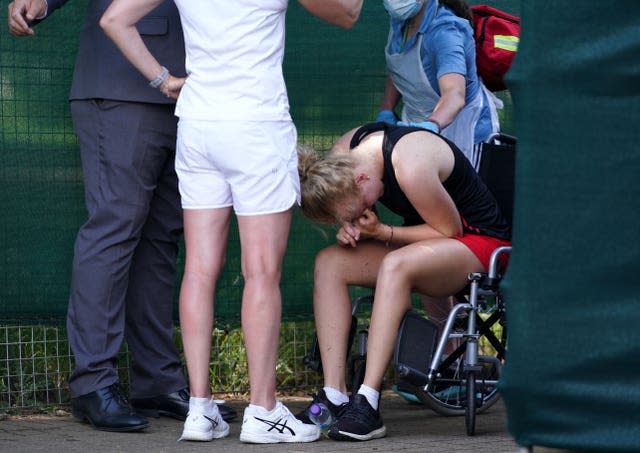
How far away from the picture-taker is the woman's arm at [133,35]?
155 inches

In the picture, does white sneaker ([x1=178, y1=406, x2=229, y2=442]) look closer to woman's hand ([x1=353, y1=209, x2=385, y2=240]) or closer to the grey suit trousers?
the grey suit trousers

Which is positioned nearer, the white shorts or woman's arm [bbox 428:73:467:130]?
the white shorts

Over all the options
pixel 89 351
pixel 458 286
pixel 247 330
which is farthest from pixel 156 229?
pixel 458 286

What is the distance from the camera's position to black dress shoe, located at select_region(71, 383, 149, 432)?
14.0 ft

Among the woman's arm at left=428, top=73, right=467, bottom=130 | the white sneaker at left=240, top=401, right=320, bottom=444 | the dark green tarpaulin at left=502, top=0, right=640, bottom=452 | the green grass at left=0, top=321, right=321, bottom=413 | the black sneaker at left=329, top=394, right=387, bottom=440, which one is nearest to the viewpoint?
the dark green tarpaulin at left=502, top=0, right=640, bottom=452

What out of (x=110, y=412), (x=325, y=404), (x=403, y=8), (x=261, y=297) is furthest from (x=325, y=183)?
(x=110, y=412)

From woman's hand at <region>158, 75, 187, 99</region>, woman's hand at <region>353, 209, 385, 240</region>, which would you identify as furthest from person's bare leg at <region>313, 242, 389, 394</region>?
woman's hand at <region>158, 75, 187, 99</region>

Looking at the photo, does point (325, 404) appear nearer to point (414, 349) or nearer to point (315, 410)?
point (315, 410)

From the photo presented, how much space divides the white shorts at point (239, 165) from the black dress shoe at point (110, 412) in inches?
34.4

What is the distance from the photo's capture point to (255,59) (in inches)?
151

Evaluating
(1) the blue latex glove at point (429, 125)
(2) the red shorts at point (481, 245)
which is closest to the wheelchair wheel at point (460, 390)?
(2) the red shorts at point (481, 245)

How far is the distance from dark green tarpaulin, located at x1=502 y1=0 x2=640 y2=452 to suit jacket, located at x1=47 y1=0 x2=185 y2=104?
7.65ft

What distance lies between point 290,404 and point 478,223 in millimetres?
1313

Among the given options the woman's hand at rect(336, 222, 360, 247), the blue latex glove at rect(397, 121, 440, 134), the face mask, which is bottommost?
the woman's hand at rect(336, 222, 360, 247)
